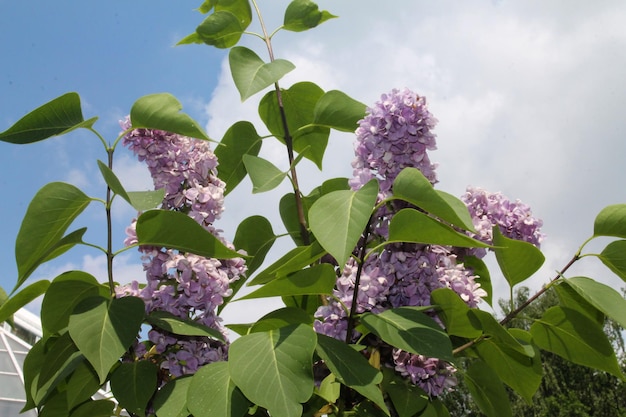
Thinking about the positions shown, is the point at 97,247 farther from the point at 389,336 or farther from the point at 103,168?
the point at 389,336

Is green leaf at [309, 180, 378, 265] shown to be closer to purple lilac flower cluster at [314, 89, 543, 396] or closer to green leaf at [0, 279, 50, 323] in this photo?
purple lilac flower cluster at [314, 89, 543, 396]

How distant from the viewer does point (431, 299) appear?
1.59 meters

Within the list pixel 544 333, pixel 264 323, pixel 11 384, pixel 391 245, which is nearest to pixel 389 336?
pixel 391 245

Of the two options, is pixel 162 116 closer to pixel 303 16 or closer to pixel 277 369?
pixel 277 369

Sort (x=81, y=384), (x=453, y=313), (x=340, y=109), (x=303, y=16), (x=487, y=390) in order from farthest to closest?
(x=303, y=16) < (x=340, y=109) < (x=487, y=390) < (x=81, y=384) < (x=453, y=313)

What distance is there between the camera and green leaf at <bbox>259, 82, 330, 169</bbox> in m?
2.09

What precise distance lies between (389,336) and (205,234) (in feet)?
1.46

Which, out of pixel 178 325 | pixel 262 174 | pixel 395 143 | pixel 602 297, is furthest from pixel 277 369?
pixel 602 297

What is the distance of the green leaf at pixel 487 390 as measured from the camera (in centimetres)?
175

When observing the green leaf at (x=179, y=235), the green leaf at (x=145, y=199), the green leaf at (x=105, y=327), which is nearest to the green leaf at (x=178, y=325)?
the green leaf at (x=105, y=327)

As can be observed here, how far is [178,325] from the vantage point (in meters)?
1.44

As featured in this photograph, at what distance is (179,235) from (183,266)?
95 mm

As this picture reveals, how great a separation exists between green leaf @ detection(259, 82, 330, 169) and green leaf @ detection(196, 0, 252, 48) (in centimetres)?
20

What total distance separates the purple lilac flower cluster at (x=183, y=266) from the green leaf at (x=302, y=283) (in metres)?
0.16
